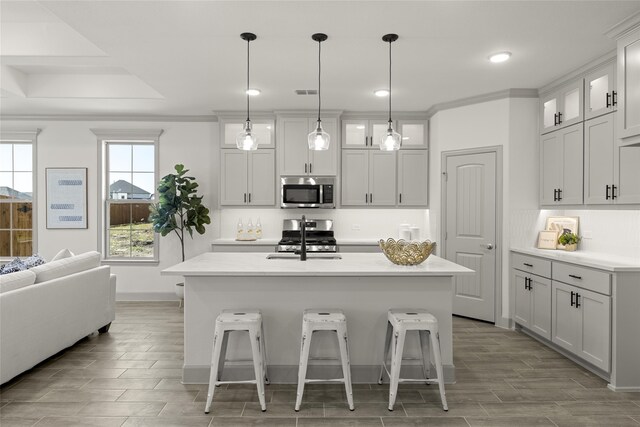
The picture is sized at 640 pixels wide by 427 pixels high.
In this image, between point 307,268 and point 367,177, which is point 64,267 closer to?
point 307,268

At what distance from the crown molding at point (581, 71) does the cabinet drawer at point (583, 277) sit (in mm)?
1825

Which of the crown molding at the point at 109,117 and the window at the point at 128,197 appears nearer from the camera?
the crown molding at the point at 109,117

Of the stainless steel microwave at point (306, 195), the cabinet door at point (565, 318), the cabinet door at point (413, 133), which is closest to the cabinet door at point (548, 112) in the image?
the cabinet door at point (413, 133)

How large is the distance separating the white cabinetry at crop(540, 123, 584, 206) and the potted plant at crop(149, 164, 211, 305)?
4163 mm

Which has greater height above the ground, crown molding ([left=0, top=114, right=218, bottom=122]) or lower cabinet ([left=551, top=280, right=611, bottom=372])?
crown molding ([left=0, top=114, right=218, bottom=122])

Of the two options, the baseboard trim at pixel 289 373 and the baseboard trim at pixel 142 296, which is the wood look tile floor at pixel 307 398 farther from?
the baseboard trim at pixel 142 296

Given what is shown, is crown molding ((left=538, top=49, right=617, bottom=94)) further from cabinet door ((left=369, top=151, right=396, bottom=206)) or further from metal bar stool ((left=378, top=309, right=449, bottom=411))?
metal bar stool ((left=378, top=309, right=449, bottom=411))

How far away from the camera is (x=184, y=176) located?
228 inches

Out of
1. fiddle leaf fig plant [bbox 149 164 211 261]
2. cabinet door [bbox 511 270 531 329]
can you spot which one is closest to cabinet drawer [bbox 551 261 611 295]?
cabinet door [bbox 511 270 531 329]

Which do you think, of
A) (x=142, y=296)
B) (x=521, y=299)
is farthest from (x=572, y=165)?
(x=142, y=296)

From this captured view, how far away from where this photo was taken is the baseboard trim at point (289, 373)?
307 cm

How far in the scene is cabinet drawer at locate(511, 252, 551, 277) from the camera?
3.83 meters

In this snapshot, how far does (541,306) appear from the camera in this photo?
3926mm

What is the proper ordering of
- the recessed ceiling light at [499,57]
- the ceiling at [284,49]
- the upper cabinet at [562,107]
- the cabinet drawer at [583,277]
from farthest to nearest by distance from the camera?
the upper cabinet at [562,107], the recessed ceiling light at [499,57], the cabinet drawer at [583,277], the ceiling at [284,49]
